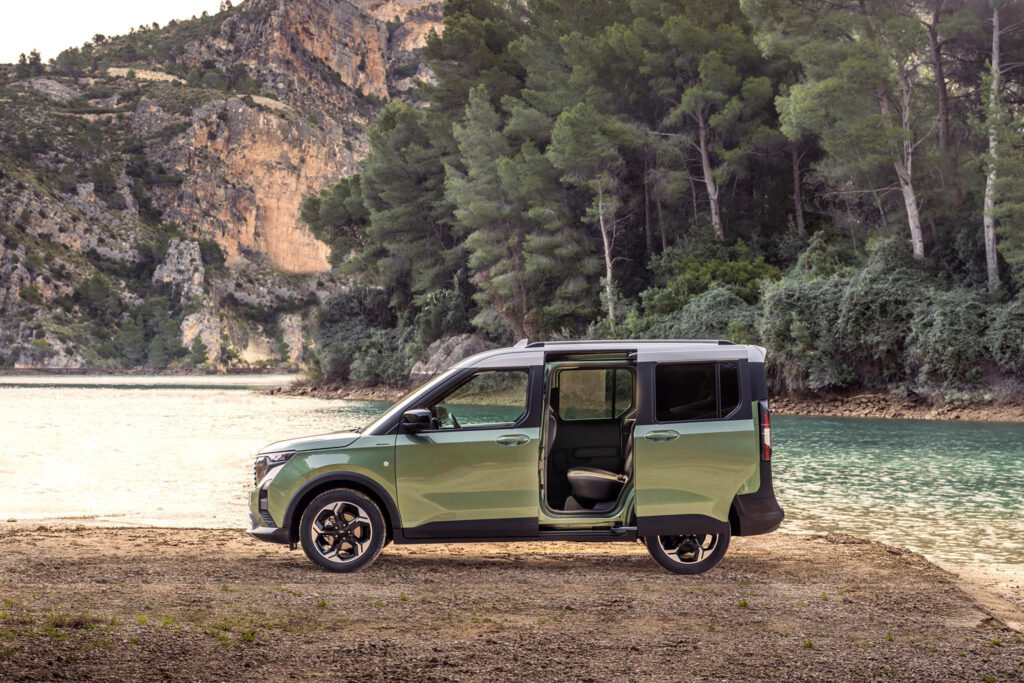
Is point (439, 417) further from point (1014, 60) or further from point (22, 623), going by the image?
point (1014, 60)

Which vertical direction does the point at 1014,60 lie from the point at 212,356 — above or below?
above

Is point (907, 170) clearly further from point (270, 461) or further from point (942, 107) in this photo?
point (270, 461)

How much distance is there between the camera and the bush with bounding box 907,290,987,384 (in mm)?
33250

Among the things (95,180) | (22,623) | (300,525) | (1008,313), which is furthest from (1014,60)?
(95,180)

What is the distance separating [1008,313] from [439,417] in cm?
2898

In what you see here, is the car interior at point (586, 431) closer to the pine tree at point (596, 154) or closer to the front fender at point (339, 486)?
the front fender at point (339, 486)

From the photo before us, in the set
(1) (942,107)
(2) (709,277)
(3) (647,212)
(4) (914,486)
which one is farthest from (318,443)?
(3) (647,212)

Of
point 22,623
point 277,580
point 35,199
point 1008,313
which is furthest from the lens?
point 35,199

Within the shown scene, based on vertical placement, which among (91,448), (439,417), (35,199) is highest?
(35,199)

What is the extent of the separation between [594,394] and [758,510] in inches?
73.8

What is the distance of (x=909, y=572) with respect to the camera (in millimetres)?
8891

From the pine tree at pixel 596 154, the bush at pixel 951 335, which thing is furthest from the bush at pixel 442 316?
the bush at pixel 951 335

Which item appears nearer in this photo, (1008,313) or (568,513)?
(568,513)

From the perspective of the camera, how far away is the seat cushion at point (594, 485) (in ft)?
28.9
